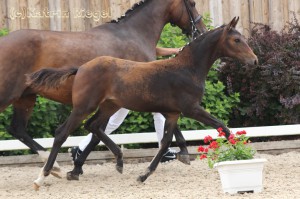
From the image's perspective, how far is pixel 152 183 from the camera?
7430 millimetres

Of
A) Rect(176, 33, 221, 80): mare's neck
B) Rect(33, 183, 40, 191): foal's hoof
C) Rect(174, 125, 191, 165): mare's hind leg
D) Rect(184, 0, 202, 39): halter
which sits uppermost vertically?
Rect(184, 0, 202, 39): halter

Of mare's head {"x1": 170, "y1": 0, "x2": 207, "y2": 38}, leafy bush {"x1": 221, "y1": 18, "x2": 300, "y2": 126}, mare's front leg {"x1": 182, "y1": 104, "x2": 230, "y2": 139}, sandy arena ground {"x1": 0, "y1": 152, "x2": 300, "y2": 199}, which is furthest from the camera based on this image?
leafy bush {"x1": 221, "y1": 18, "x2": 300, "y2": 126}

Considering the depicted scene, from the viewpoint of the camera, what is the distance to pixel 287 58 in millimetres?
9820

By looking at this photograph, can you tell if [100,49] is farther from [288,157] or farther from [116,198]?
[288,157]

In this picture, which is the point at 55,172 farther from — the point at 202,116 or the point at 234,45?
the point at 234,45

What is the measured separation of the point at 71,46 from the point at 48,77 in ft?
2.07

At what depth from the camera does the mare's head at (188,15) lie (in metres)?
8.45

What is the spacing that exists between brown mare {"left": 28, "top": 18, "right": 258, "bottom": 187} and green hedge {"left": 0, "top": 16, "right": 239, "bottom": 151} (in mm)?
2060

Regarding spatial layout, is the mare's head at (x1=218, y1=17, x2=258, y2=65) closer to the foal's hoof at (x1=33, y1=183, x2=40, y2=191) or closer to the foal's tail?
the foal's tail

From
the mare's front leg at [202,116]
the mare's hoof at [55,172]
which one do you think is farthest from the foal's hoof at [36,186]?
the mare's front leg at [202,116]

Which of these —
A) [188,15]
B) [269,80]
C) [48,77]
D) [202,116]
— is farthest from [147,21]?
[269,80]

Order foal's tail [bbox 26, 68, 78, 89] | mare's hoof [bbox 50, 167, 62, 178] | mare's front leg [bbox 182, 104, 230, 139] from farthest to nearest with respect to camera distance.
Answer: mare's hoof [bbox 50, 167, 62, 178] → foal's tail [bbox 26, 68, 78, 89] → mare's front leg [bbox 182, 104, 230, 139]

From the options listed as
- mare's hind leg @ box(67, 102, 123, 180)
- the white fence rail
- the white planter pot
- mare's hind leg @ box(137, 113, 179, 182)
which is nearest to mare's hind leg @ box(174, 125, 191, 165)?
mare's hind leg @ box(67, 102, 123, 180)

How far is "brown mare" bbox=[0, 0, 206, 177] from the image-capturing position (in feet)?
24.6
